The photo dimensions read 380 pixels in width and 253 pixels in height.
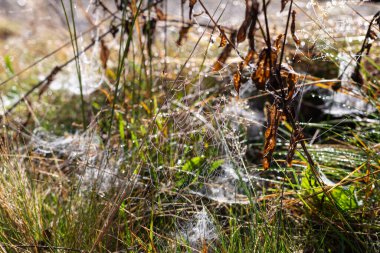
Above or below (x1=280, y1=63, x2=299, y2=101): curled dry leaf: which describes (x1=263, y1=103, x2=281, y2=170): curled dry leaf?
below

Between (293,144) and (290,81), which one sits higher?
(290,81)

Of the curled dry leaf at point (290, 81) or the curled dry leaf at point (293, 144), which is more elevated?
the curled dry leaf at point (290, 81)

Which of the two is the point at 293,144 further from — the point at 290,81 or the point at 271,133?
the point at 290,81

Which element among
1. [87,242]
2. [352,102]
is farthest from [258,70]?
[352,102]

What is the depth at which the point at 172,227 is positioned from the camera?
1621 mm

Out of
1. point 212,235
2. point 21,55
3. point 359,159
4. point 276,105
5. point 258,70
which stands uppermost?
point 258,70

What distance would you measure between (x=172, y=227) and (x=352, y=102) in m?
1.24

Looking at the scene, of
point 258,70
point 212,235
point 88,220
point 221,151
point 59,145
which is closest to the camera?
point 258,70

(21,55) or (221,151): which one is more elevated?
(221,151)

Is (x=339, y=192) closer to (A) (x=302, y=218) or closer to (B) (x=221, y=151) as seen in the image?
(A) (x=302, y=218)

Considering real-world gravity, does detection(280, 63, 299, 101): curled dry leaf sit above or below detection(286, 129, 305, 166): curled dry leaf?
above

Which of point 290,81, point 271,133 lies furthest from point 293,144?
point 290,81

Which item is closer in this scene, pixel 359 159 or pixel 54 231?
pixel 54 231

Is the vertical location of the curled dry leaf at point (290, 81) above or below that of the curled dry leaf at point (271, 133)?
above
